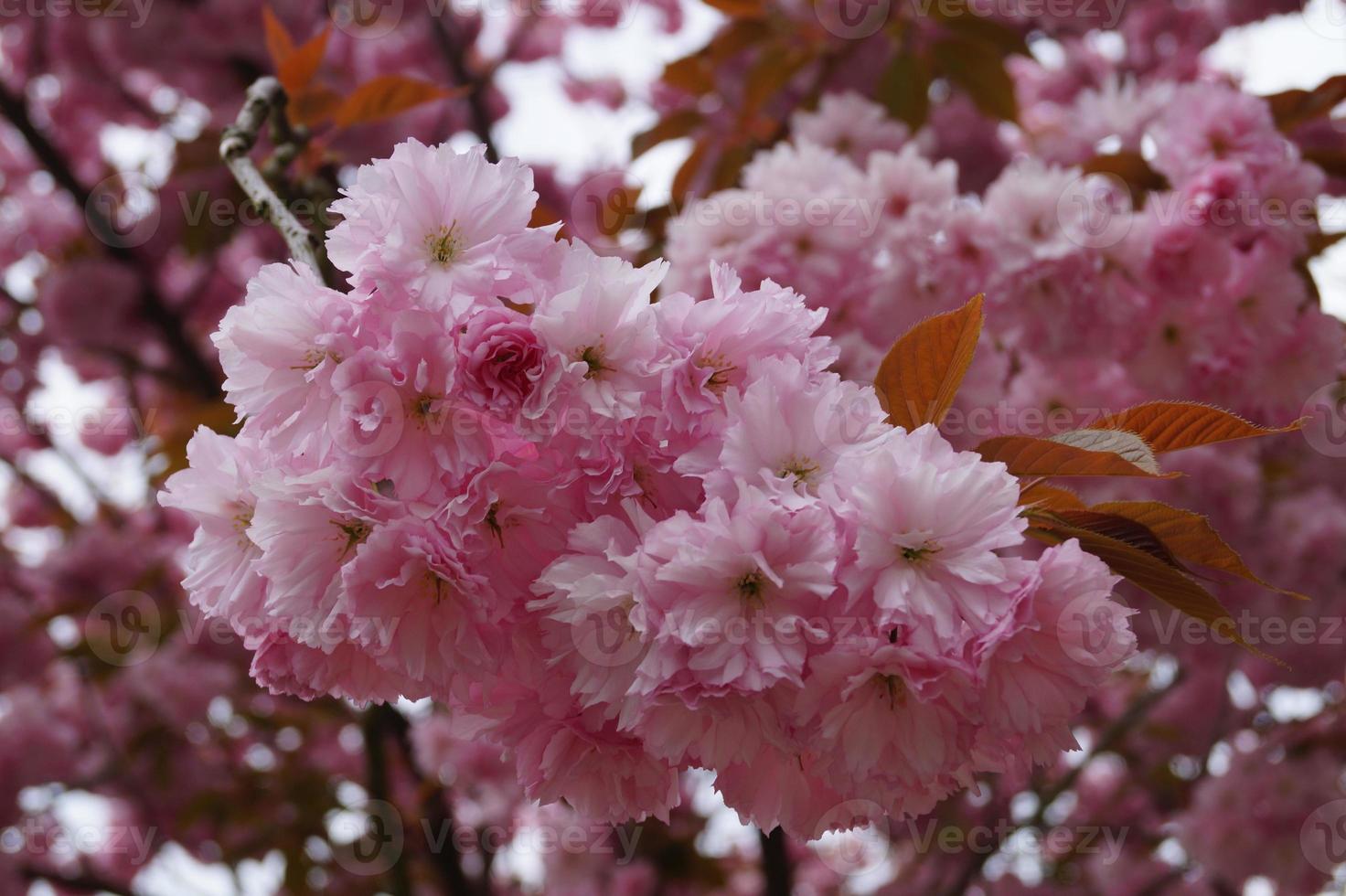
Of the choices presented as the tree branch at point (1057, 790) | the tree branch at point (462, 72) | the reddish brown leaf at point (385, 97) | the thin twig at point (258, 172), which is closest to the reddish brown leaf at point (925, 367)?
the thin twig at point (258, 172)

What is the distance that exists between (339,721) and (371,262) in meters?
2.56

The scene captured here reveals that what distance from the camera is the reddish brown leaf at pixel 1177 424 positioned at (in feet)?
2.74

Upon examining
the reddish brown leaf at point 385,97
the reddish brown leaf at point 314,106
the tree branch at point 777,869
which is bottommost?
the tree branch at point 777,869

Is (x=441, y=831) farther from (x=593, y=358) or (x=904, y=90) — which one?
(x=593, y=358)

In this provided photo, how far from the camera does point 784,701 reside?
703mm

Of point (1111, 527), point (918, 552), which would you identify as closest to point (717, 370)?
point (918, 552)

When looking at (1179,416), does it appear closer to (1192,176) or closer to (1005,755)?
(1005,755)

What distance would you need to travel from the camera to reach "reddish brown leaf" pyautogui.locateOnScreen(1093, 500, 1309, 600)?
31.2 inches

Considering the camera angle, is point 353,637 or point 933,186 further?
point 933,186

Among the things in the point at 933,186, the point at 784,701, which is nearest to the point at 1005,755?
the point at 784,701

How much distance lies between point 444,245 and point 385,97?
78 centimetres

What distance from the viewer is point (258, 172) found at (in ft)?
3.99

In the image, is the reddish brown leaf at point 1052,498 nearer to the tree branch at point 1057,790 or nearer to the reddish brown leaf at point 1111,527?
the reddish brown leaf at point 1111,527

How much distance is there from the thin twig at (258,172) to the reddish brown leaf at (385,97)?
3.4 inches
